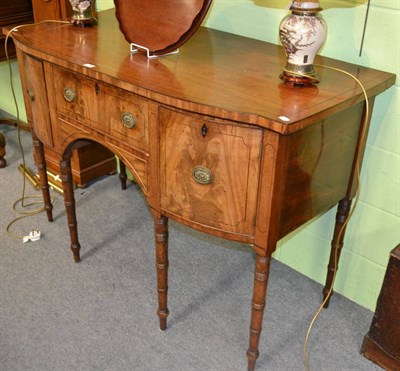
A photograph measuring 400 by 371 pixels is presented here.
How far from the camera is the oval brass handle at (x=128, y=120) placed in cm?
148

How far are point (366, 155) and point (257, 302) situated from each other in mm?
616

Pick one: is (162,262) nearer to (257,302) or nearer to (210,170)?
(257,302)

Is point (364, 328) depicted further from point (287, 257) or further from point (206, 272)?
point (206, 272)

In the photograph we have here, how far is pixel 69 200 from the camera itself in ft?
6.60

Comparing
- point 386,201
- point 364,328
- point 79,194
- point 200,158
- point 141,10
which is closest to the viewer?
point 200,158

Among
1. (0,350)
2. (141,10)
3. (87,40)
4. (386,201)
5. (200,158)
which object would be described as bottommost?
(0,350)

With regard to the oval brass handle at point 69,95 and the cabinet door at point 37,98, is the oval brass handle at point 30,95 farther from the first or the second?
the oval brass handle at point 69,95

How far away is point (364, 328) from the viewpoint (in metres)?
1.86

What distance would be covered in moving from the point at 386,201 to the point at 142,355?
95 cm

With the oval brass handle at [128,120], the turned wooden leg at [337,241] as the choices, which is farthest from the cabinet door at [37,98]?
the turned wooden leg at [337,241]

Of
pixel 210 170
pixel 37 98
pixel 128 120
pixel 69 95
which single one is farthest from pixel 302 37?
pixel 37 98

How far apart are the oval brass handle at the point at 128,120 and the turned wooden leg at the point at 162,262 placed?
29cm

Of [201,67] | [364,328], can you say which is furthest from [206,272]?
[201,67]

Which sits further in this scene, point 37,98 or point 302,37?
point 37,98
